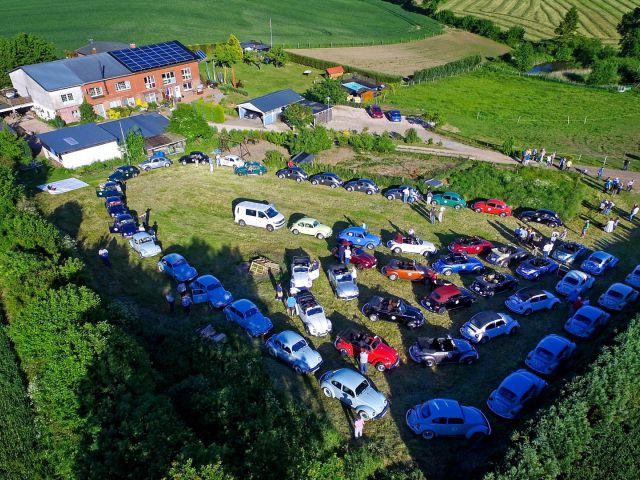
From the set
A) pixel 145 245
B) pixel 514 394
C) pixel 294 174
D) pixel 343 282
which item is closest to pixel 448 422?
pixel 514 394

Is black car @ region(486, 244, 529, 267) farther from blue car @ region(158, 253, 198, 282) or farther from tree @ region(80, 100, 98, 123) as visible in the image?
tree @ region(80, 100, 98, 123)

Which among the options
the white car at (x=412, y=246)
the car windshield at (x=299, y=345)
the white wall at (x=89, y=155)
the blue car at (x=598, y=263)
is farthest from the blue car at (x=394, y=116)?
the car windshield at (x=299, y=345)

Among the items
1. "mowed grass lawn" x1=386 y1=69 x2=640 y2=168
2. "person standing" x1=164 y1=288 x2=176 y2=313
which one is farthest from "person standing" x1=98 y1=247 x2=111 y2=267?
"mowed grass lawn" x1=386 y1=69 x2=640 y2=168

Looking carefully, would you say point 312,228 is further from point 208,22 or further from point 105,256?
point 208,22

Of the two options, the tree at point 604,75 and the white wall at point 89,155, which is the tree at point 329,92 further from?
the tree at point 604,75

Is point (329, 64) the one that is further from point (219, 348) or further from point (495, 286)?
point (219, 348)

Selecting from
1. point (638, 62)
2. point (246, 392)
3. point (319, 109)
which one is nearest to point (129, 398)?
point (246, 392)
